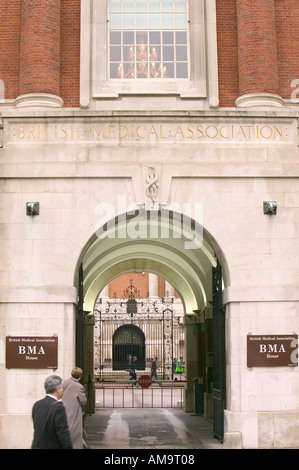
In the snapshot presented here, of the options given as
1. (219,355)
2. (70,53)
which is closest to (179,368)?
(219,355)

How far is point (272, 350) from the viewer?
45.6 feet

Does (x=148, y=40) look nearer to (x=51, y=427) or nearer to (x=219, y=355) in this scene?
(x=219, y=355)

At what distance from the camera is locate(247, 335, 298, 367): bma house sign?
13.8m

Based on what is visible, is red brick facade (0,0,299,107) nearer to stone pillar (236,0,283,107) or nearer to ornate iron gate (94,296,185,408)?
stone pillar (236,0,283,107)

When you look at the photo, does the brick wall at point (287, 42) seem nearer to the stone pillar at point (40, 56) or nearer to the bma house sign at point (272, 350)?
the stone pillar at point (40, 56)

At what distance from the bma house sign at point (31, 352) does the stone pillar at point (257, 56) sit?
6.42 metres

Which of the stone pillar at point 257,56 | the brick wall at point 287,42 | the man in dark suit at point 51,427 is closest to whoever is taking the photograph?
the man in dark suit at point 51,427

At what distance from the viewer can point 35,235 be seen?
46.7 feet

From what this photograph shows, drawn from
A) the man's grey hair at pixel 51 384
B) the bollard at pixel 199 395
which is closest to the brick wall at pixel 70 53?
the man's grey hair at pixel 51 384

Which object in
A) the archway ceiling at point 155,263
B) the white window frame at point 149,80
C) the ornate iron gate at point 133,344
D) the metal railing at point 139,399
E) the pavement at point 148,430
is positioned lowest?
the metal railing at point 139,399

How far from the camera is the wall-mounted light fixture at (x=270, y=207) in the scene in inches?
564

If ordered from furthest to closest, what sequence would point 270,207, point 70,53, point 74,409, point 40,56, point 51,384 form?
point 70,53 < point 40,56 < point 270,207 < point 74,409 < point 51,384

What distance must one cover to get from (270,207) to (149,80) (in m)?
3.98

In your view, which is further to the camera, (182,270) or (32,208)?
(182,270)
